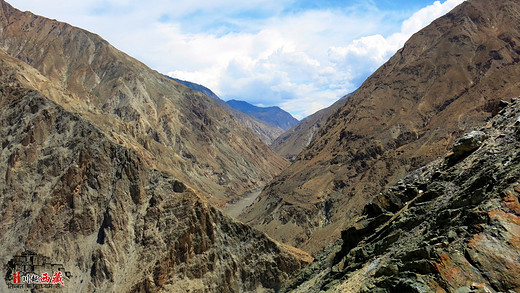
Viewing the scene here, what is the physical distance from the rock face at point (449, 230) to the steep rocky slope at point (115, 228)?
31.5 metres

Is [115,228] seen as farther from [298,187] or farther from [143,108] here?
[143,108]

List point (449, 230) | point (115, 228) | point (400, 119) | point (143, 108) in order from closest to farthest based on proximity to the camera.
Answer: point (449, 230) < point (115, 228) < point (400, 119) < point (143, 108)

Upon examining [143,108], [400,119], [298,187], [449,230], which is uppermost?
[143,108]

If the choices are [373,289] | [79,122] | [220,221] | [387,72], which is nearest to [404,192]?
[373,289]

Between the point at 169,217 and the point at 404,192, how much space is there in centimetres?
4270

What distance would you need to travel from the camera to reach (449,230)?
49.9ft

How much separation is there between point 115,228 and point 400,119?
88127mm

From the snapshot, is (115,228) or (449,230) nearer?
(449,230)

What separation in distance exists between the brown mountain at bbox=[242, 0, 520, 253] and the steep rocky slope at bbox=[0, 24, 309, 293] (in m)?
25.7

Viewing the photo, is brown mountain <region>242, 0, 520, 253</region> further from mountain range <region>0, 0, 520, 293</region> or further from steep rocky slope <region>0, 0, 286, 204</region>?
steep rocky slope <region>0, 0, 286, 204</region>

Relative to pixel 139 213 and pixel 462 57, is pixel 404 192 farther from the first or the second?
pixel 462 57

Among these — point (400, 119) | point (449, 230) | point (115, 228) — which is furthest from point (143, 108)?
point (449, 230)

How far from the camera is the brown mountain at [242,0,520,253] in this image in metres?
95.4

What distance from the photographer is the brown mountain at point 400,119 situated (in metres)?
95.4
